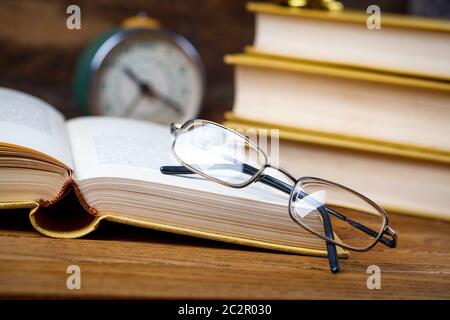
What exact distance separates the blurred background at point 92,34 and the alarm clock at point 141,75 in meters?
0.12

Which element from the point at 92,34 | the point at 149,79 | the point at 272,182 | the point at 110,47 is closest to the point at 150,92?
the point at 149,79

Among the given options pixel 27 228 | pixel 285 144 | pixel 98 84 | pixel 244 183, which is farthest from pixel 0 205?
pixel 98 84

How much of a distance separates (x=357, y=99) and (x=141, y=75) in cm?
54

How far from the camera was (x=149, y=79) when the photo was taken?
151cm

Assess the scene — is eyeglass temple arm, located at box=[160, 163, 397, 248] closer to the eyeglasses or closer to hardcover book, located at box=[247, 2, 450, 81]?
the eyeglasses

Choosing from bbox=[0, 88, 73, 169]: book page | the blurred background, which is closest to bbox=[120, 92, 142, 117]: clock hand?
the blurred background

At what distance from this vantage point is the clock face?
145 centimetres

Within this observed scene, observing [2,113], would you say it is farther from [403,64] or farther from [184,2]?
[184,2]

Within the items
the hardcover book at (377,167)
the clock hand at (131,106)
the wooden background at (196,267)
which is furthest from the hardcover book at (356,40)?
the clock hand at (131,106)

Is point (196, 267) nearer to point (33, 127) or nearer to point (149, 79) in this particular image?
point (33, 127)

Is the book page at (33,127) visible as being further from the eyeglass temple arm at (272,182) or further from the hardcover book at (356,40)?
the hardcover book at (356,40)

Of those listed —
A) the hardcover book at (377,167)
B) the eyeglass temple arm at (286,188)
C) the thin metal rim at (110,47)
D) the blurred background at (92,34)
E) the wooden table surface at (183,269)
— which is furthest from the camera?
the blurred background at (92,34)

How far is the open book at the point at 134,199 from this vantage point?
84cm
